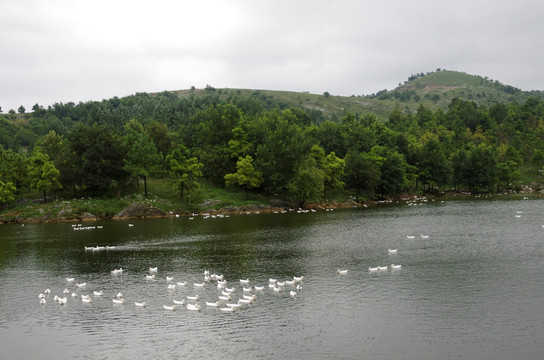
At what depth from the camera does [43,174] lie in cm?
11912

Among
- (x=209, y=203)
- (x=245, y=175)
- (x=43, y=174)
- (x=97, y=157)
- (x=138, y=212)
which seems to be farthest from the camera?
(x=245, y=175)

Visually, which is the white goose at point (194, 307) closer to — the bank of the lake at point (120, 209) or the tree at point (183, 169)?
the bank of the lake at point (120, 209)

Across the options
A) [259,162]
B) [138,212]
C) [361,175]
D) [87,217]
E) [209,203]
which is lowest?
[87,217]

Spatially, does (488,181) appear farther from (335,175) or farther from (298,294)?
(298,294)

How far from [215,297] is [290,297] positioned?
7.57 meters

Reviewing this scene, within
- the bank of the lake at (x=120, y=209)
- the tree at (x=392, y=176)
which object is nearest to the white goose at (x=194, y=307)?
the bank of the lake at (x=120, y=209)

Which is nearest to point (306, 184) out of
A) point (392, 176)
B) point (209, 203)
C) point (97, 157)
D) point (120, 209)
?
point (209, 203)

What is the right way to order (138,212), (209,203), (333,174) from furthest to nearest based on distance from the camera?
1. (333,174)
2. (209,203)
3. (138,212)

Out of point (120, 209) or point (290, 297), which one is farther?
point (120, 209)

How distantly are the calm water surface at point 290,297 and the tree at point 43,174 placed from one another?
113ft

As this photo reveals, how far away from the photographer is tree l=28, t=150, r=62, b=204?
393 feet

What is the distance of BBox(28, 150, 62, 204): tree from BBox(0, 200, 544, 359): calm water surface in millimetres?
34355

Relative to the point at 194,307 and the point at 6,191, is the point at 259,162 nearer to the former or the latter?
the point at 6,191

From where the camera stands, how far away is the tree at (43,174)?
11975cm
